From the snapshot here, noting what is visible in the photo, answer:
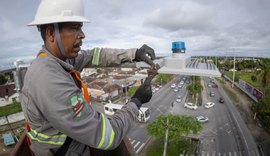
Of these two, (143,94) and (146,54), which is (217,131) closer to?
(146,54)

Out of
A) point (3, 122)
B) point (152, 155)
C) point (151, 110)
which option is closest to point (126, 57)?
point (152, 155)

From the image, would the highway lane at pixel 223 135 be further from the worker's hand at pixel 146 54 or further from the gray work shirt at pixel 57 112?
the gray work shirt at pixel 57 112

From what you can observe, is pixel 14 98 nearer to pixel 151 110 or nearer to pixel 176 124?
pixel 151 110

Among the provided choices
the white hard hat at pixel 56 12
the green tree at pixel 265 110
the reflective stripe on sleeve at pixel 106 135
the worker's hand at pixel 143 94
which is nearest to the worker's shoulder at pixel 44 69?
the white hard hat at pixel 56 12

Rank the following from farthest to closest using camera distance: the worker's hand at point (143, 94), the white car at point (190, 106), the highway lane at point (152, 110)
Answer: the white car at point (190, 106) → the highway lane at point (152, 110) → the worker's hand at point (143, 94)

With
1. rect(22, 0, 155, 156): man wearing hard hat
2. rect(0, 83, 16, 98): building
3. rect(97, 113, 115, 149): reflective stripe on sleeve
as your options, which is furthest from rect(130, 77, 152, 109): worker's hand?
rect(0, 83, 16, 98): building

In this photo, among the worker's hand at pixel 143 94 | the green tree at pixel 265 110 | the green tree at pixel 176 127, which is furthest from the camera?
the green tree at pixel 265 110

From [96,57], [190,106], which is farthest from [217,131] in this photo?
[96,57]
